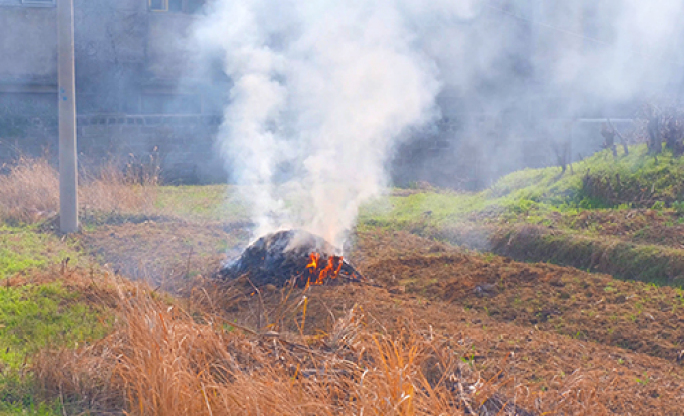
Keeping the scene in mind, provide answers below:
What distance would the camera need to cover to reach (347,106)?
989 cm

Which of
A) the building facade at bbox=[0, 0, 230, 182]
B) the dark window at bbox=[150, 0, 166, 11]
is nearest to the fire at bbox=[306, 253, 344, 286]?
the building facade at bbox=[0, 0, 230, 182]

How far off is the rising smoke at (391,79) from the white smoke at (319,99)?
24mm

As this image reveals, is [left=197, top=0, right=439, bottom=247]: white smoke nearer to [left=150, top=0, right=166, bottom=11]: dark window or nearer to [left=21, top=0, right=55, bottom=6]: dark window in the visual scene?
[left=150, top=0, right=166, bottom=11]: dark window

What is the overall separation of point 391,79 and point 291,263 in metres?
4.13

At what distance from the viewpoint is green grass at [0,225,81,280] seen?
7715 mm

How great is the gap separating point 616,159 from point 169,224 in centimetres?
706

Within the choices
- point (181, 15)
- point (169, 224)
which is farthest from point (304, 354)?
point (181, 15)

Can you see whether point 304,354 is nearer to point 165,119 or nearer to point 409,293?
point 409,293

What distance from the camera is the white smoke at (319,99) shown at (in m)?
9.55

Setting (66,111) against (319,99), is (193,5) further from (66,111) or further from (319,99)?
(66,111)

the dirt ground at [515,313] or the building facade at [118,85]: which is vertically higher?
the building facade at [118,85]

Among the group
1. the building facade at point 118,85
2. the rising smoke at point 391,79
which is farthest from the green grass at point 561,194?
the building facade at point 118,85

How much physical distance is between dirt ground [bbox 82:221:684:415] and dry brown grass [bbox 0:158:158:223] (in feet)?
6.06

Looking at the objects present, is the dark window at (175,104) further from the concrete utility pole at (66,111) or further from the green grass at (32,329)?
the green grass at (32,329)
